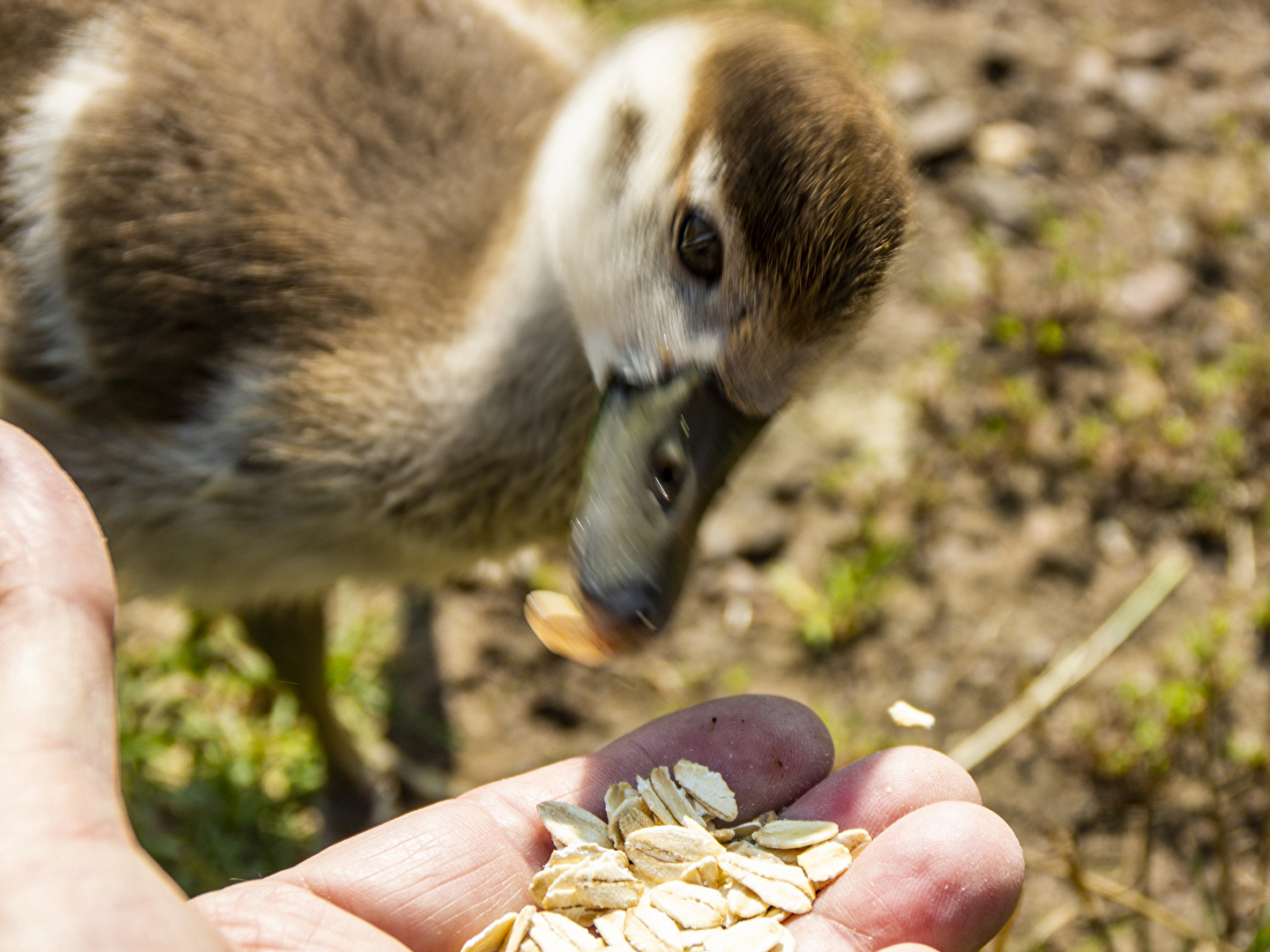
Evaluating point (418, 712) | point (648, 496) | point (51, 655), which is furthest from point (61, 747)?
point (418, 712)

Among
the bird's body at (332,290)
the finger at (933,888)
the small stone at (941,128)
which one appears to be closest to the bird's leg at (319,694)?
the bird's body at (332,290)

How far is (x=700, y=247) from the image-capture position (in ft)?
5.32

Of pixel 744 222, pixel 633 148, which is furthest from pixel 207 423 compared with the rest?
pixel 744 222

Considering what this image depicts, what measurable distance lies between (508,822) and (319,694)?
2.85 ft

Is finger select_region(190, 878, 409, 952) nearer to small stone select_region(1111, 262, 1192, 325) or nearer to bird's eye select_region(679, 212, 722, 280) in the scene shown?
bird's eye select_region(679, 212, 722, 280)

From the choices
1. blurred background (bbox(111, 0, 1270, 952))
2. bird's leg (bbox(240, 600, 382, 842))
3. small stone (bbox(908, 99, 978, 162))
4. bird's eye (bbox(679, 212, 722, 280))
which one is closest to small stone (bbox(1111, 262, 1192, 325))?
blurred background (bbox(111, 0, 1270, 952))

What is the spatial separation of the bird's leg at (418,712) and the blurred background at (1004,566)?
0.11ft

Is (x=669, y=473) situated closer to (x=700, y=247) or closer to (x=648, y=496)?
(x=648, y=496)

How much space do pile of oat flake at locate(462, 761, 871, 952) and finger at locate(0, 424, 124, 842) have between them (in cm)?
60

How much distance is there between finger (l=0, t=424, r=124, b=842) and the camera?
1109mm

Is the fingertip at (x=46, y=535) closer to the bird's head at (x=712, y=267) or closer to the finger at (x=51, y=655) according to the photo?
the finger at (x=51, y=655)

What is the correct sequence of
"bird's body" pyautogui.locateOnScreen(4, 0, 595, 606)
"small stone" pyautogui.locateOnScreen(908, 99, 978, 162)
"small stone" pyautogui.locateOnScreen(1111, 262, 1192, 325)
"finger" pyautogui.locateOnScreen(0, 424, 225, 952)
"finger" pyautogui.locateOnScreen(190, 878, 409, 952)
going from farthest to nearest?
"small stone" pyautogui.locateOnScreen(908, 99, 978, 162)
"small stone" pyautogui.locateOnScreen(1111, 262, 1192, 325)
"bird's body" pyautogui.locateOnScreen(4, 0, 595, 606)
"finger" pyautogui.locateOnScreen(190, 878, 409, 952)
"finger" pyautogui.locateOnScreen(0, 424, 225, 952)

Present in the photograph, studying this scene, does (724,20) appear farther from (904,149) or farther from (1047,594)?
(1047,594)

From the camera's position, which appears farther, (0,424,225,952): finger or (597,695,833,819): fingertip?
(597,695,833,819): fingertip
